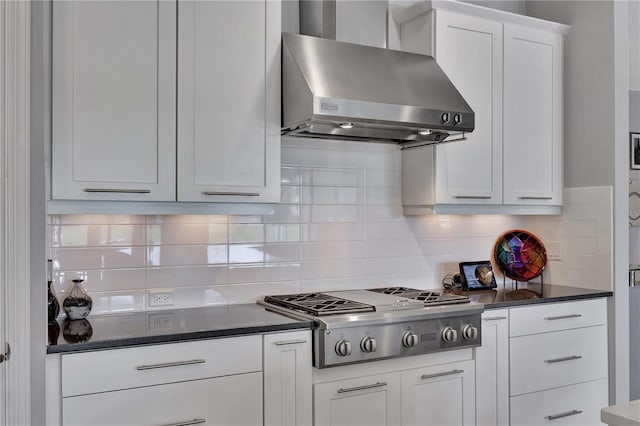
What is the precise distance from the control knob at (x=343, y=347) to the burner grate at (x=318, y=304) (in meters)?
0.13

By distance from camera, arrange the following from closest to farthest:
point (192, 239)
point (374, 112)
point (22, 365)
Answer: point (22, 365) < point (374, 112) < point (192, 239)

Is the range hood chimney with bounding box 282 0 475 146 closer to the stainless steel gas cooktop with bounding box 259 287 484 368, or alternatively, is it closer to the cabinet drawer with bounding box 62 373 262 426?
the stainless steel gas cooktop with bounding box 259 287 484 368

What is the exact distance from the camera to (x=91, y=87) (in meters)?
2.31

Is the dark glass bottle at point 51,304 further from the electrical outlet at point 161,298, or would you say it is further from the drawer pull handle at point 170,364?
the drawer pull handle at point 170,364

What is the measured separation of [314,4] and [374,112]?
79 cm

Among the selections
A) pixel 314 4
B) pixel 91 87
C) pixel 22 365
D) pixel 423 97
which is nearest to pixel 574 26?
pixel 423 97

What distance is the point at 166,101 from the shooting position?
2461 mm

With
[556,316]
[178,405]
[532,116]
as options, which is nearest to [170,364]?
[178,405]

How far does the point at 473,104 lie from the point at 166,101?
168 centimetres

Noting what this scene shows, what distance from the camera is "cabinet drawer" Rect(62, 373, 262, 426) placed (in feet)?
6.90

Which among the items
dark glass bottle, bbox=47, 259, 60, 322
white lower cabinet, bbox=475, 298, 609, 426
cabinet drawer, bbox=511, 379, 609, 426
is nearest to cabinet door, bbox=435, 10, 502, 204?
white lower cabinet, bbox=475, 298, 609, 426

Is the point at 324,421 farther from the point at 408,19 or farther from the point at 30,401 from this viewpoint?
the point at 408,19

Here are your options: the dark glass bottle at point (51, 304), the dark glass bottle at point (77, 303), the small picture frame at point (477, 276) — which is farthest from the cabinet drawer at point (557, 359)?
the dark glass bottle at point (51, 304)

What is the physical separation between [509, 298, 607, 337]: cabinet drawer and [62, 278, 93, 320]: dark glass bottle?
6.59 ft
